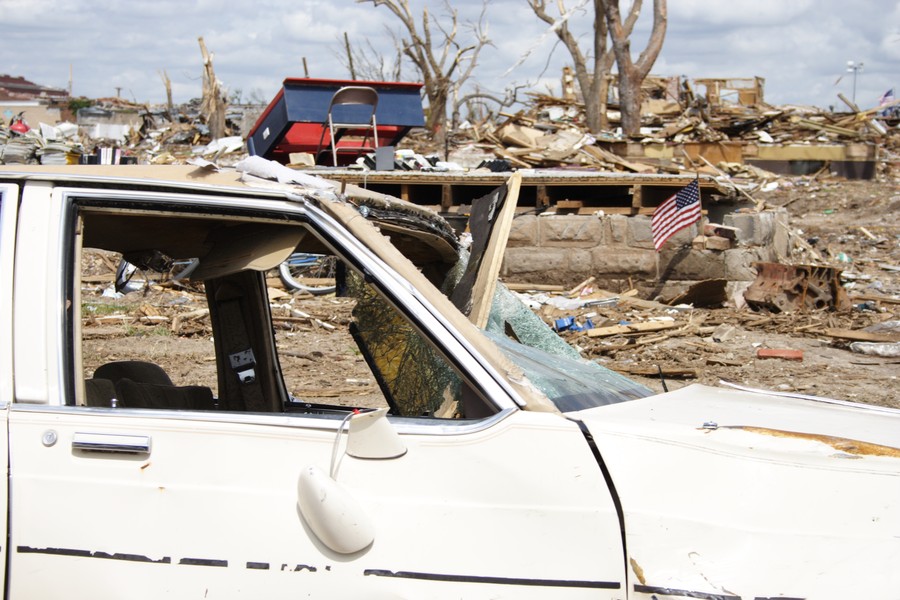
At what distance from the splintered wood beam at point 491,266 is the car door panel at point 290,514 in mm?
811

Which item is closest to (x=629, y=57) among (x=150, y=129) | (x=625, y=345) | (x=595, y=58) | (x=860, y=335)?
(x=595, y=58)

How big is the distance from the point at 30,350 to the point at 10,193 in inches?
17.0

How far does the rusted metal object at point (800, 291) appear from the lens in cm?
1038

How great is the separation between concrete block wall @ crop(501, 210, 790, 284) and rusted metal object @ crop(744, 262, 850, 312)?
0.36 m

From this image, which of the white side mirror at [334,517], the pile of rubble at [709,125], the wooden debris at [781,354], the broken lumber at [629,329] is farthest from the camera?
the pile of rubble at [709,125]

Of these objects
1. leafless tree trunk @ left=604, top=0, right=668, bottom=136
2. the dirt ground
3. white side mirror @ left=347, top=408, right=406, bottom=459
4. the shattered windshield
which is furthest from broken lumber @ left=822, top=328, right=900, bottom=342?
leafless tree trunk @ left=604, top=0, right=668, bottom=136

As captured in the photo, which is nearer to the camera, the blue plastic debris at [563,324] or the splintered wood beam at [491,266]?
the splintered wood beam at [491,266]

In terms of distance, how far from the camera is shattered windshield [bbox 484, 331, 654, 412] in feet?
7.70

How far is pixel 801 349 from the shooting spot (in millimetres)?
8703

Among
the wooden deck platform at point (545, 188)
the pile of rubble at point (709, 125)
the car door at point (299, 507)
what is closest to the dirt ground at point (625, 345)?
the wooden deck platform at point (545, 188)

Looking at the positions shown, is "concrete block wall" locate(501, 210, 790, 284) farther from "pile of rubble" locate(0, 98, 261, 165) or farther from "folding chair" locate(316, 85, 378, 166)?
"pile of rubble" locate(0, 98, 261, 165)

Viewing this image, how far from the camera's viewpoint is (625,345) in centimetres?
870

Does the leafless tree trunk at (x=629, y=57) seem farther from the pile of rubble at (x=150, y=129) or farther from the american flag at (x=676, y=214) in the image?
the american flag at (x=676, y=214)

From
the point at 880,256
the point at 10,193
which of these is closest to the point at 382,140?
the point at 880,256
